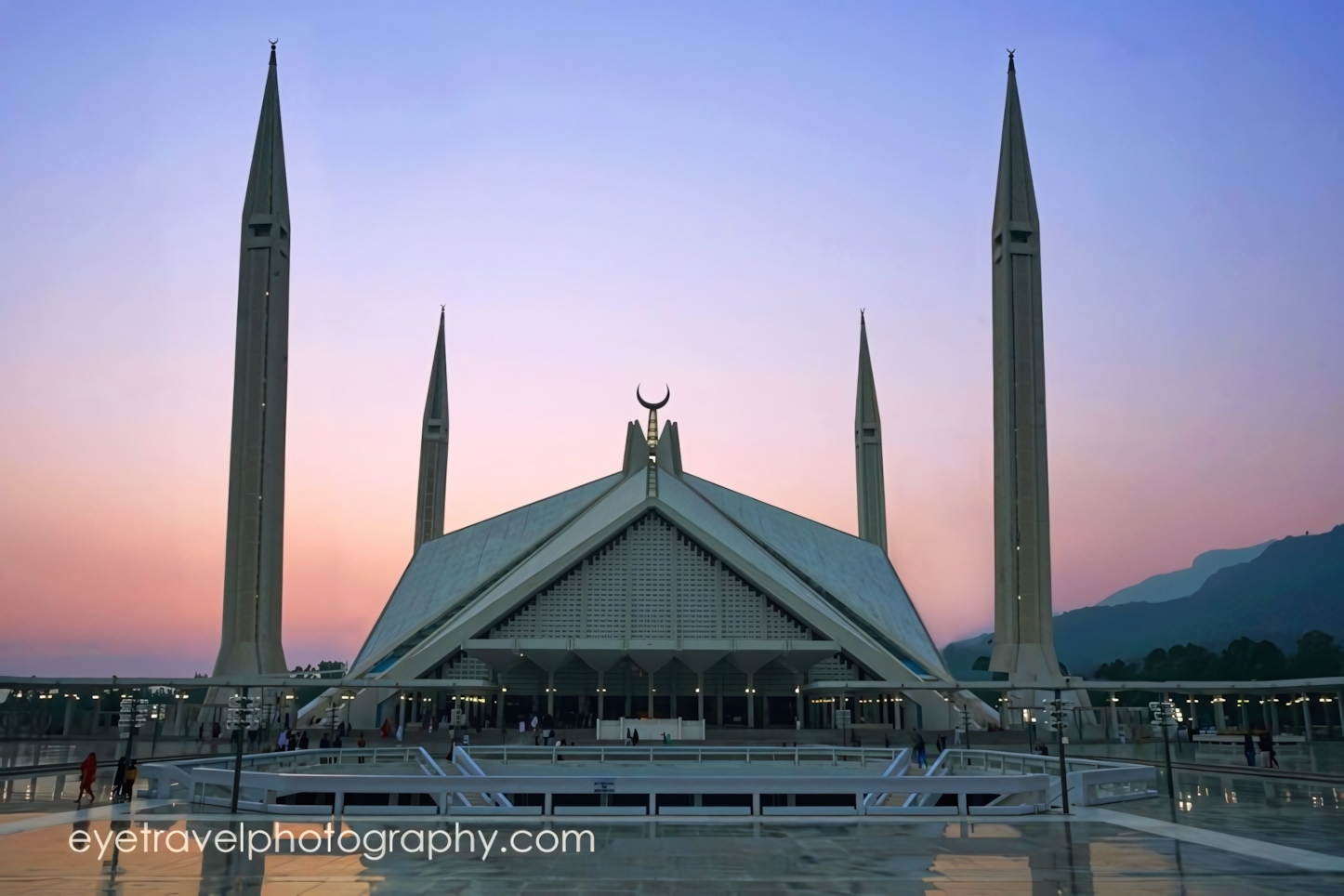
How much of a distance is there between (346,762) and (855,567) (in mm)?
27662

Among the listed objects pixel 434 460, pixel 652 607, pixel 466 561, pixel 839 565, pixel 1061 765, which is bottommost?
pixel 1061 765

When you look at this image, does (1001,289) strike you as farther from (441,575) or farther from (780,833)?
(780,833)

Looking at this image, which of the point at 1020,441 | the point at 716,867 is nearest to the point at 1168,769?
the point at 716,867

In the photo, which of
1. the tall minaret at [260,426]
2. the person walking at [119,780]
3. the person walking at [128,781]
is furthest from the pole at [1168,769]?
the tall minaret at [260,426]

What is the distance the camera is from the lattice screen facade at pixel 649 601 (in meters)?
36.1

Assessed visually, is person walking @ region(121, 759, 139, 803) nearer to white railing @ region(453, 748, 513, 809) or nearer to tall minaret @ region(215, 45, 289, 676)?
white railing @ region(453, 748, 513, 809)

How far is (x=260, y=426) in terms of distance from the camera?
37375 millimetres

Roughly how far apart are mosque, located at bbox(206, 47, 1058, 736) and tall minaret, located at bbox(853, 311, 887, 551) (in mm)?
18443

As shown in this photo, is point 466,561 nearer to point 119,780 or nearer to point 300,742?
point 300,742

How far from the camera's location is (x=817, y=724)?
121 feet

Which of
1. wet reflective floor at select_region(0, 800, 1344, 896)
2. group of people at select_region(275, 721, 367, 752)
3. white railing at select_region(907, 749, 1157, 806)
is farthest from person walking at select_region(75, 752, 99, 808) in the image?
white railing at select_region(907, 749, 1157, 806)

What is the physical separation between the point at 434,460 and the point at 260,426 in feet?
72.9

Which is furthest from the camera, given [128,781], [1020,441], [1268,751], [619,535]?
[1020,441]

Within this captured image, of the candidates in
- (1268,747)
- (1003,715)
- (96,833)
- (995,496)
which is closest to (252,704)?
(96,833)
